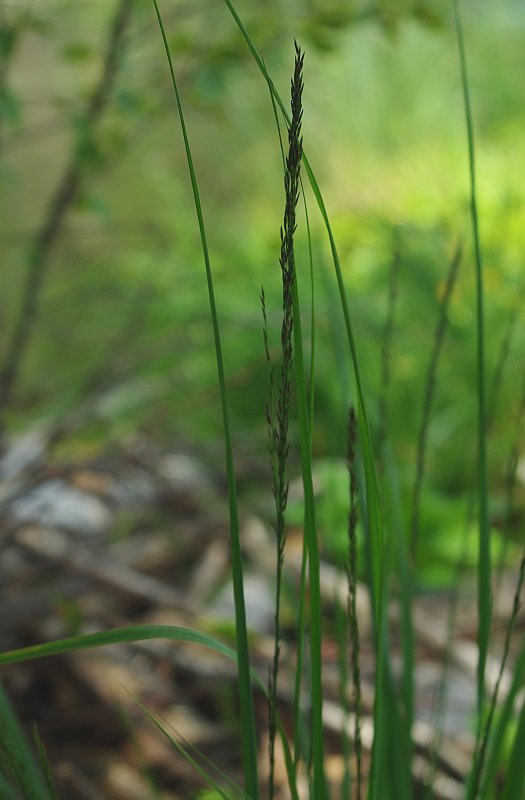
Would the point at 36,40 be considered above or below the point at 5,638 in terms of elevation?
above

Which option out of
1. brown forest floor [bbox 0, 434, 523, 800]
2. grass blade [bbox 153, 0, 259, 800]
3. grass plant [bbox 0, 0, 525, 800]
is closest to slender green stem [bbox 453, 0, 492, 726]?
grass plant [bbox 0, 0, 525, 800]

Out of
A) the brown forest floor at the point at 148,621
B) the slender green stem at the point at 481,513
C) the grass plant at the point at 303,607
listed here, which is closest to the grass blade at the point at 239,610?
the grass plant at the point at 303,607

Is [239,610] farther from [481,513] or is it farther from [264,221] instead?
[264,221]

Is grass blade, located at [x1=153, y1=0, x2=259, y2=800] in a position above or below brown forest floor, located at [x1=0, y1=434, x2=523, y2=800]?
below

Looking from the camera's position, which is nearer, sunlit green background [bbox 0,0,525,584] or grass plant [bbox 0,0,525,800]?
grass plant [bbox 0,0,525,800]

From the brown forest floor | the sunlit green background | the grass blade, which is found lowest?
the grass blade

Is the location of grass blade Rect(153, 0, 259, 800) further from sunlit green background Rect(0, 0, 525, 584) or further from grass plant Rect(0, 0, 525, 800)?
sunlit green background Rect(0, 0, 525, 584)

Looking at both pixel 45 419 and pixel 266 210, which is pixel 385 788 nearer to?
pixel 45 419

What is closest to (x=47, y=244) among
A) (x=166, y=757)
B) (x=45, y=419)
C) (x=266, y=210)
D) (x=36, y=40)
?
(x=45, y=419)

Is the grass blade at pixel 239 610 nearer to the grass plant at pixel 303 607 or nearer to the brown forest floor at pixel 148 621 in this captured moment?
the grass plant at pixel 303 607

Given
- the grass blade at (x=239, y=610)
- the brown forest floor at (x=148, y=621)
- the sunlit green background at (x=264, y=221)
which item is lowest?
the grass blade at (x=239, y=610)

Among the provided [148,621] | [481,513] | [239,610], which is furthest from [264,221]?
[239,610]
